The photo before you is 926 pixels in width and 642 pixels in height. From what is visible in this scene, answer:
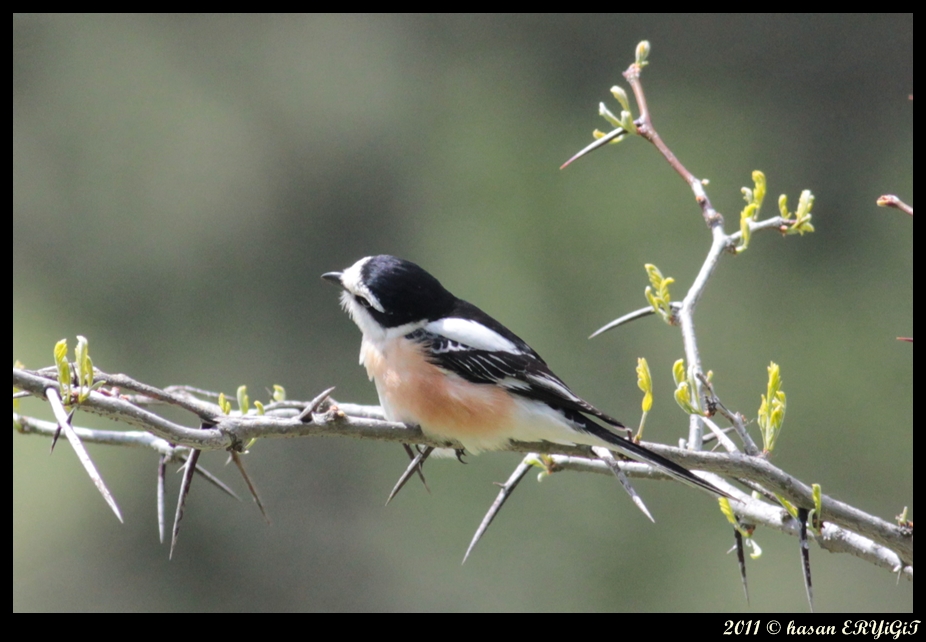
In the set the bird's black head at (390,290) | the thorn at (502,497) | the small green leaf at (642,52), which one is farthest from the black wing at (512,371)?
the small green leaf at (642,52)

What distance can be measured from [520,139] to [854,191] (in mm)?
3490

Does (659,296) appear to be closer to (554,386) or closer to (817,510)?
(817,510)

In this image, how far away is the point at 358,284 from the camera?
3.75m

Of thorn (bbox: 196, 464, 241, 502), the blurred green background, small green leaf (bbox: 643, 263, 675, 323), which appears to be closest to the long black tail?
small green leaf (bbox: 643, 263, 675, 323)

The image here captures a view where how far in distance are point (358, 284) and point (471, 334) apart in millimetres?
454

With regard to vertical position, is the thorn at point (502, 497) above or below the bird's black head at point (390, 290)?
below

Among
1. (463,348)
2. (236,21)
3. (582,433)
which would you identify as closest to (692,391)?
(582,433)

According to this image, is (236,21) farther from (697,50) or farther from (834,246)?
(834,246)

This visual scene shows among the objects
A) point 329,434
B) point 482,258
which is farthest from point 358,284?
point 482,258

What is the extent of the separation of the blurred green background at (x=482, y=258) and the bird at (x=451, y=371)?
597cm

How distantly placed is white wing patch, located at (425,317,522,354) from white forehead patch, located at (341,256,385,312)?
0.21 meters

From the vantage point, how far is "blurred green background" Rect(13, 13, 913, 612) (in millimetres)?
9742

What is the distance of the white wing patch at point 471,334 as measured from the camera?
141 inches

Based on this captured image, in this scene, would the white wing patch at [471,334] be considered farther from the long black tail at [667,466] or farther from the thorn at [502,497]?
the long black tail at [667,466]
